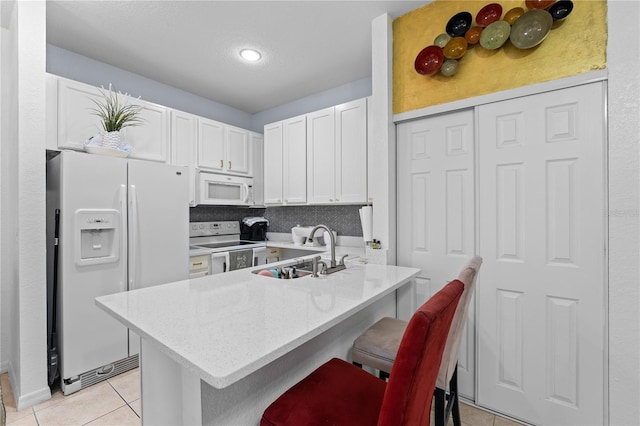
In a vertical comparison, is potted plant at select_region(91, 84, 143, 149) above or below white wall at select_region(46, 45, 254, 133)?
below

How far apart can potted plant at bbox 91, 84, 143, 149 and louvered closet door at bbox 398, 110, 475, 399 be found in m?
2.33

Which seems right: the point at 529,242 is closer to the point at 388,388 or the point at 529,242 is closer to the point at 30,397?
the point at 388,388

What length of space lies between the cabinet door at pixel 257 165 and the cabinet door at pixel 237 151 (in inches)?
3.2

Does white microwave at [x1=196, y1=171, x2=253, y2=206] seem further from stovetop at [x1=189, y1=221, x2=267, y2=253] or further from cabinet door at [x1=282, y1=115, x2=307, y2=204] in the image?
cabinet door at [x1=282, y1=115, x2=307, y2=204]

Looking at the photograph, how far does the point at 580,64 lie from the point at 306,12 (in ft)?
5.88

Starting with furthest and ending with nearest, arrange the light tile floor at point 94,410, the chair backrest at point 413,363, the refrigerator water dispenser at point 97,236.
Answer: the refrigerator water dispenser at point 97,236 < the light tile floor at point 94,410 < the chair backrest at point 413,363

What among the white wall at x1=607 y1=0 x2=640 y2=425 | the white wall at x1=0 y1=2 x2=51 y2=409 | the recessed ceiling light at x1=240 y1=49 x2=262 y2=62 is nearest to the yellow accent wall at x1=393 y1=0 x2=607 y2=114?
the white wall at x1=607 y1=0 x2=640 y2=425

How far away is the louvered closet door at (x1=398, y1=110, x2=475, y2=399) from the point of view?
203 cm

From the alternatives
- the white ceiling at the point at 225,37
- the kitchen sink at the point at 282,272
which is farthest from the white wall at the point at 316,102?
the kitchen sink at the point at 282,272

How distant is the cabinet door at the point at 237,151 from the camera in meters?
3.73

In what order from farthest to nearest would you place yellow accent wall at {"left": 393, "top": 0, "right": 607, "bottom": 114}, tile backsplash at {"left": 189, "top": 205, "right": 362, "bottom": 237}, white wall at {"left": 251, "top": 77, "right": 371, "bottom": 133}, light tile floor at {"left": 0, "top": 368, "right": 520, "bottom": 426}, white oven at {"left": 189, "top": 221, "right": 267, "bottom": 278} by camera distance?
tile backsplash at {"left": 189, "top": 205, "right": 362, "bottom": 237} → white wall at {"left": 251, "top": 77, "right": 371, "bottom": 133} → white oven at {"left": 189, "top": 221, "right": 267, "bottom": 278} → light tile floor at {"left": 0, "top": 368, "right": 520, "bottom": 426} → yellow accent wall at {"left": 393, "top": 0, "right": 607, "bottom": 114}

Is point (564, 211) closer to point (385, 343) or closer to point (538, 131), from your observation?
point (538, 131)

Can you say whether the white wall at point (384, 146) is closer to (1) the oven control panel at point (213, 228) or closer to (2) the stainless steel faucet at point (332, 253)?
(2) the stainless steel faucet at point (332, 253)

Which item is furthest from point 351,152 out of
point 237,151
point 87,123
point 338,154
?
point 87,123
